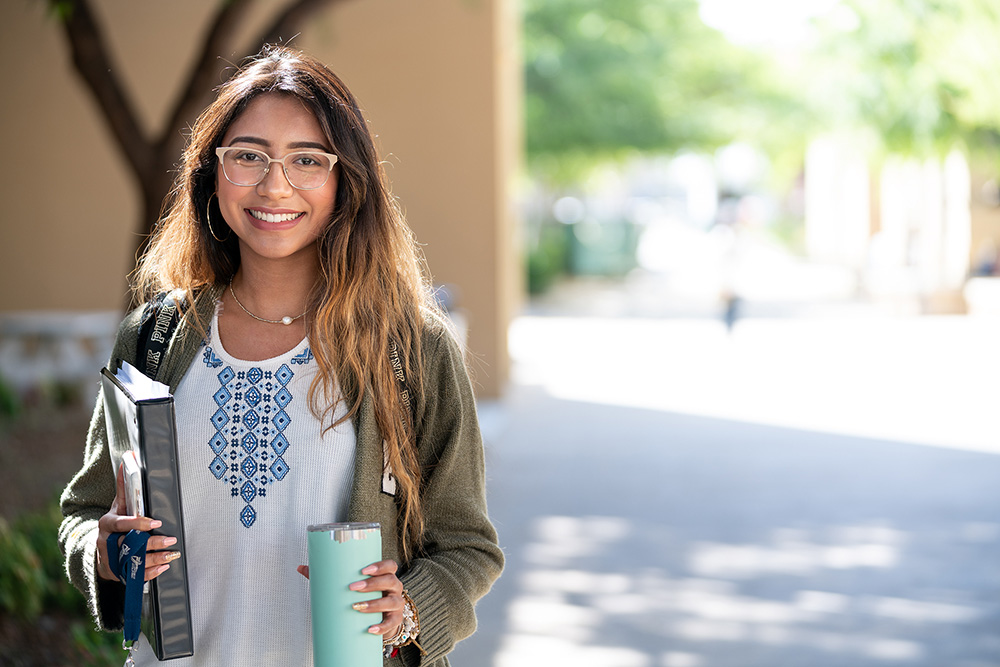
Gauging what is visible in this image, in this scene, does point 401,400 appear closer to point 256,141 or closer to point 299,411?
point 299,411

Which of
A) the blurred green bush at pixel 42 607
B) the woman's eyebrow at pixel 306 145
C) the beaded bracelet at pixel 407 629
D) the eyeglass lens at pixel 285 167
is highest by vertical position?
the woman's eyebrow at pixel 306 145

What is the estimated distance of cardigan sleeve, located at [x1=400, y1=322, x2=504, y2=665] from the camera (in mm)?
2059

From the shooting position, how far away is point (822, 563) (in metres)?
6.36

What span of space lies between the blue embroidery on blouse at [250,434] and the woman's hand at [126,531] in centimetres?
18

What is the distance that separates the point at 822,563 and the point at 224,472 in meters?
5.05

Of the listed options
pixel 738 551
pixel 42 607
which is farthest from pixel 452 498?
pixel 738 551

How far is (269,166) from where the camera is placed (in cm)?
202

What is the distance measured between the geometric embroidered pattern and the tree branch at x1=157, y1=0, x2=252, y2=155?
5173mm

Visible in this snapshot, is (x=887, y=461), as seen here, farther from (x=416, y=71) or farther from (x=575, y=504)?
(x=416, y=71)

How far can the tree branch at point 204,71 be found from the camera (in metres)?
6.81

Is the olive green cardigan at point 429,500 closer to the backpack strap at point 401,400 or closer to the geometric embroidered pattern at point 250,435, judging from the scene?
the backpack strap at point 401,400

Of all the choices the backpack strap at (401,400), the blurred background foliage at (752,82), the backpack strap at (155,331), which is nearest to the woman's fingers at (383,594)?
the backpack strap at (401,400)

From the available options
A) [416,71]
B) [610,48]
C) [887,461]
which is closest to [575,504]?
[887,461]

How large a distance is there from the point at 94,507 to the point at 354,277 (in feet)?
2.27
